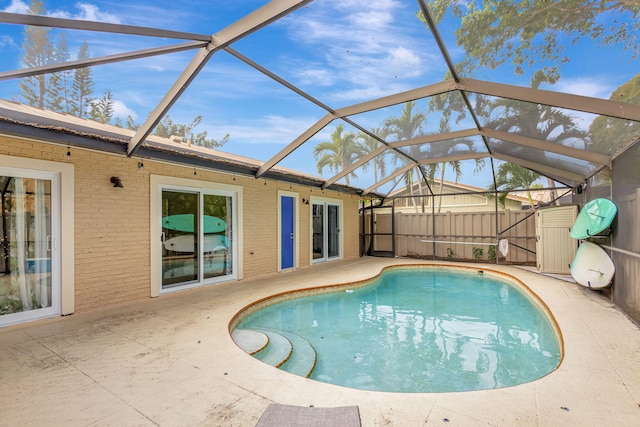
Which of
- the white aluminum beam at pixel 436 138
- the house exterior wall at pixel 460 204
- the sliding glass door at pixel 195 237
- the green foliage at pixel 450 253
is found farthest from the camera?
the house exterior wall at pixel 460 204

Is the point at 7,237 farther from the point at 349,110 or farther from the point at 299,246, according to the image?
→ the point at 299,246

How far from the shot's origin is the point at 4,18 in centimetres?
239

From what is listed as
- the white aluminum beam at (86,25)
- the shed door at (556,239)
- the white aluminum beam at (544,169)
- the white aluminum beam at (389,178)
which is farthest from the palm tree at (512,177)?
the white aluminum beam at (86,25)

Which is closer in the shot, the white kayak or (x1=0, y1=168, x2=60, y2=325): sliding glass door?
(x1=0, y1=168, x2=60, y2=325): sliding glass door

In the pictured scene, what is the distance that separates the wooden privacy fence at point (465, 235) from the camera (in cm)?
998

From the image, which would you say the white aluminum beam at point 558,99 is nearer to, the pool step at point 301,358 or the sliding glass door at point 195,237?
the pool step at point 301,358

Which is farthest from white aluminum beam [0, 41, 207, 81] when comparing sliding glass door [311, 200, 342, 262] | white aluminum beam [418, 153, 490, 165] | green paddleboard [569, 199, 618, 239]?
white aluminum beam [418, 153, 490, 165]

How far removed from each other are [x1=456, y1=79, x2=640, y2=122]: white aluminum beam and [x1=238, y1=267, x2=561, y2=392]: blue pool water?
2.81 meters

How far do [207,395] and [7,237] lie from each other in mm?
3792

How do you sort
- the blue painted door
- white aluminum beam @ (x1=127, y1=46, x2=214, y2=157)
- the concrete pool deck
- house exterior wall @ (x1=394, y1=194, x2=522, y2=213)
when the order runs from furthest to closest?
1. house exterior wall @ (x1=394, y1=194, x2=522, y2=213)
2. the blue painted door
3. white aluminum beam @ (x1=127, y1=46, x2=214, y2=157)
4. the concrete pool deck

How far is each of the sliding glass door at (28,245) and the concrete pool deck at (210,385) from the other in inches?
11.2

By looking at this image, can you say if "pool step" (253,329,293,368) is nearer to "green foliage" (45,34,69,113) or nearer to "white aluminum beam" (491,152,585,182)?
"green foliage" (45,34,69,113)

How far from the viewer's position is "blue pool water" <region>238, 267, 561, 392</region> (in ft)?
10.9

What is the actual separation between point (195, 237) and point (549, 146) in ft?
23.1
